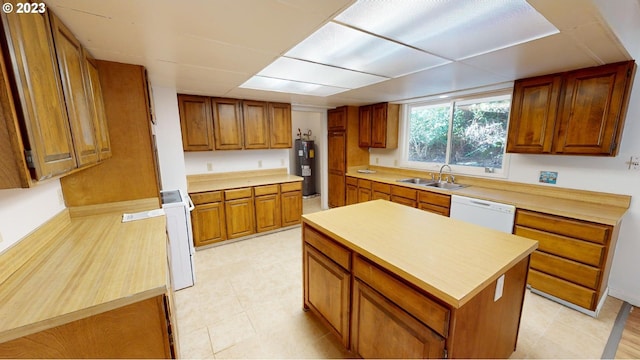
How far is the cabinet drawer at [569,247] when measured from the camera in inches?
A: 77.1

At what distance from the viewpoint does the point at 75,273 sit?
1125 mm

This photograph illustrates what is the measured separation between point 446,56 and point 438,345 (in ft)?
6.36

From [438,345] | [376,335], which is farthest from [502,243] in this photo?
[376,335]

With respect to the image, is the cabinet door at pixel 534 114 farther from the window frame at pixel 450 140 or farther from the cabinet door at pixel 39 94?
the cabinet door at pixel 39 94

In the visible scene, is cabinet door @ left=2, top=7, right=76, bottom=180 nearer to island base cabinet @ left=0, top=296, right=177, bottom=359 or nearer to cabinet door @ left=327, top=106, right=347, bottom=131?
island base cabinet @ left=0, top=296, right=177, bottom=359

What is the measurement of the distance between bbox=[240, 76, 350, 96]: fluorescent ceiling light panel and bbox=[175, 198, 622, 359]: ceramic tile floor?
2122 mm

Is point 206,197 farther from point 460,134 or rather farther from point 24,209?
point 460,134

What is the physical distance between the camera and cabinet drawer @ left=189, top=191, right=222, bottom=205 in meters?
3.12

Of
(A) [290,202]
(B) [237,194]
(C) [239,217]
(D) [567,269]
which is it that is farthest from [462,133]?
(C) [239,217]

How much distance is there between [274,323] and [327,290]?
614 millimetres

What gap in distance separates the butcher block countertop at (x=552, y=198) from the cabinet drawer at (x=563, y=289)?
61 centimetres

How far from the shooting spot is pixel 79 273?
112 cm

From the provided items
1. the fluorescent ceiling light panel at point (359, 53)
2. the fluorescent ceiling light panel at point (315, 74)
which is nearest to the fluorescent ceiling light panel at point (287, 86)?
the fluorescent ceiling light panel at point (315, 74)

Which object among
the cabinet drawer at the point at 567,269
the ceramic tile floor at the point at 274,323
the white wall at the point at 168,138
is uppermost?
the white wall at the point at 168,138
